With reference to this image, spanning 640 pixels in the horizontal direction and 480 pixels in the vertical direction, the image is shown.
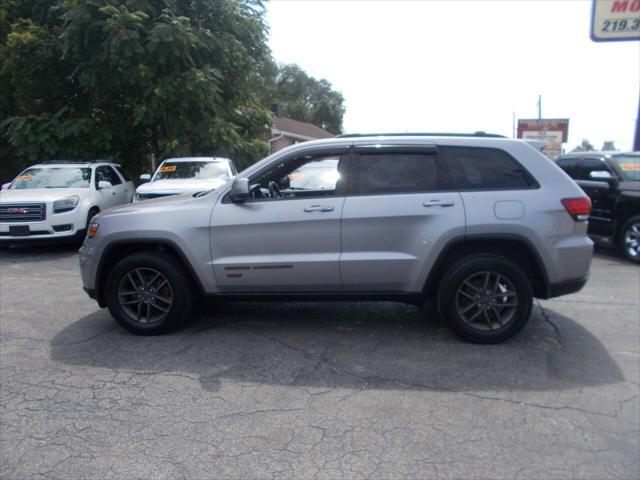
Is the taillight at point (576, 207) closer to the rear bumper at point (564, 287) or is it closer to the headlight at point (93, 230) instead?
the rear bumper at point (564, 287)

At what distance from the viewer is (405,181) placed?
4727 millimetres

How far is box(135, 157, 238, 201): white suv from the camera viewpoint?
10.2 meters

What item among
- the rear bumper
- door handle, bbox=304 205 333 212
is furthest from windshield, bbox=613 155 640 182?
door handle, bbox=304 205 333 212

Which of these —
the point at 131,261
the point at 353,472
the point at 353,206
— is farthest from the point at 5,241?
the point at 353,472

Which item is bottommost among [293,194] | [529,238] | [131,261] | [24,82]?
[131,261]

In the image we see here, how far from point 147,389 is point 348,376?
5.03ft

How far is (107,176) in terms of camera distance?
38.7 ft

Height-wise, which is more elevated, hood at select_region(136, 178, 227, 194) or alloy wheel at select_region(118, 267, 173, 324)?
hood at select_region(136, 178, 227, 194)

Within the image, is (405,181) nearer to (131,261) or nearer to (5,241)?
(131,261)

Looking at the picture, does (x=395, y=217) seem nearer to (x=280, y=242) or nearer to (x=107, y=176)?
(x=280, y=242)

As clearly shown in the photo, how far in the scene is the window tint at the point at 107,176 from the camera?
37.1 feet

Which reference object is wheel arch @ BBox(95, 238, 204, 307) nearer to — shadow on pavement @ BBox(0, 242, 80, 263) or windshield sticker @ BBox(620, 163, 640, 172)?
shadow on pavement @ BBox(0, 242, 80, 263)

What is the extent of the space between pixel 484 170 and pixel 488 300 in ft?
3.86

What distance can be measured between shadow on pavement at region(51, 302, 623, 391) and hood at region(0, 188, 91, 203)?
5001mm
